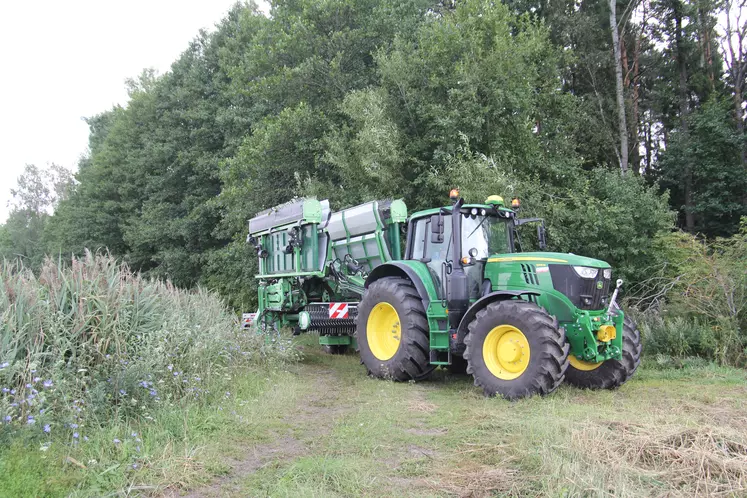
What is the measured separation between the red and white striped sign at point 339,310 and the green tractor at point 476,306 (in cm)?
2

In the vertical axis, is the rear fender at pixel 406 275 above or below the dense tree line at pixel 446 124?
below

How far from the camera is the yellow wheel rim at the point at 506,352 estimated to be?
21.8ft

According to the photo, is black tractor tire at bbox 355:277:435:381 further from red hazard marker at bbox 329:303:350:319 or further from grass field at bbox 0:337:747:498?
red hazard marker at bbox 329:303:350:319

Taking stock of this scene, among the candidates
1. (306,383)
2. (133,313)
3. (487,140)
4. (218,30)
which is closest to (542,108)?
(487,140)

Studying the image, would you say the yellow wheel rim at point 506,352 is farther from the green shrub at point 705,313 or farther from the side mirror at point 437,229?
the green shrub at point 705,313

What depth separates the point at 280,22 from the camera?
20.4m

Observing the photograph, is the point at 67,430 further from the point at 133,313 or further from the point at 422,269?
the point at 422,269

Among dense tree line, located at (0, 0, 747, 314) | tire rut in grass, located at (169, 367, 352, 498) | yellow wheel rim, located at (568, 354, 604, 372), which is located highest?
dense tree line, located at (0, 0, 747, 314)

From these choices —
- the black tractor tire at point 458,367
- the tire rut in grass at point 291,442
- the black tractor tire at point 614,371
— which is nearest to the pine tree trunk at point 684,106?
the black tractor tire at point 458,367

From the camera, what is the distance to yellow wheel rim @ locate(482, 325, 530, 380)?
21.8 feet

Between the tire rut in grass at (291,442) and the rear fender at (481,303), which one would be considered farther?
the rear fender at (481,303)

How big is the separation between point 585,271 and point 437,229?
189 cm

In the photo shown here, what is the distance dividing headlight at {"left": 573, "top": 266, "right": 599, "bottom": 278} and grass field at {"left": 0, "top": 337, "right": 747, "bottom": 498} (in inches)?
55.3

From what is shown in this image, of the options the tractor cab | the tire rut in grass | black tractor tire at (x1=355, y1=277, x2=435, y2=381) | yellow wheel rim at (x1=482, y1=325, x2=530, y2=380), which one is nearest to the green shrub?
the tractor cab
